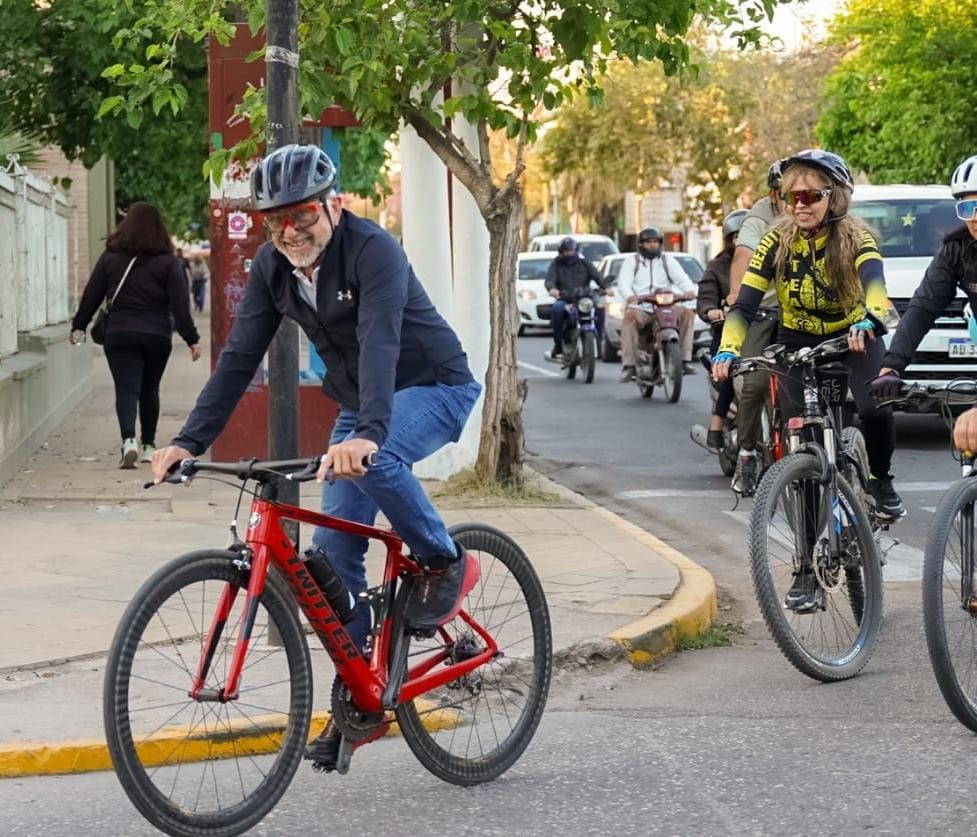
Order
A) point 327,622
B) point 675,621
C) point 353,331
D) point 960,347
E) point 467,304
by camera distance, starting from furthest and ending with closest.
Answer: point 960,347, point 467,304, point 675,621, point 353,331, point 327,622

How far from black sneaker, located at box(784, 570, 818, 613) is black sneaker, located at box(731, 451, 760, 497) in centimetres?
262

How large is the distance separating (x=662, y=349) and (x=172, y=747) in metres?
16.0

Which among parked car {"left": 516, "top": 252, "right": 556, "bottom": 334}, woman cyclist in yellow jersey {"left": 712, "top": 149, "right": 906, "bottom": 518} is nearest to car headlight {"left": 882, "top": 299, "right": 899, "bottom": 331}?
woman cyclist in yellow jersey {"left": 712, "top": 149, "right": 906, "bottom": 518}

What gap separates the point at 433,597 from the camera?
5.41 m

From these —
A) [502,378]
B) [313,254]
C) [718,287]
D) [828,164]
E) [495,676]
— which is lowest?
[495,676]

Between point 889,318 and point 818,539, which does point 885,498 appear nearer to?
point 889,318

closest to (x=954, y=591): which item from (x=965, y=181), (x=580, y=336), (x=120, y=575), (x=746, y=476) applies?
(x=965, y=181)

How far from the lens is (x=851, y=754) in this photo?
19.3ft

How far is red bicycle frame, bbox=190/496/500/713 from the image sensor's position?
4.82 meters

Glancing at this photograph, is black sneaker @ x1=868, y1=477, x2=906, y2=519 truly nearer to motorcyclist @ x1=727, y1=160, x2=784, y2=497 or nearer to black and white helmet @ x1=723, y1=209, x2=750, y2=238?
motorcyclist @ x1=727, y1=160, x2=784, y2=497

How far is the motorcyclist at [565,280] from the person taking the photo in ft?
82.7

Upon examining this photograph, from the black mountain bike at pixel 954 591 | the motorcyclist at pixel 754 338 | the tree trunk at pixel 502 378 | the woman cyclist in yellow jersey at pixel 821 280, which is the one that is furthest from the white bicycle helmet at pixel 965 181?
the tree trunk at pixel 502 378

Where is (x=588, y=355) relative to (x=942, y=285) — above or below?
below

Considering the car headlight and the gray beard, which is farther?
the car headlight
